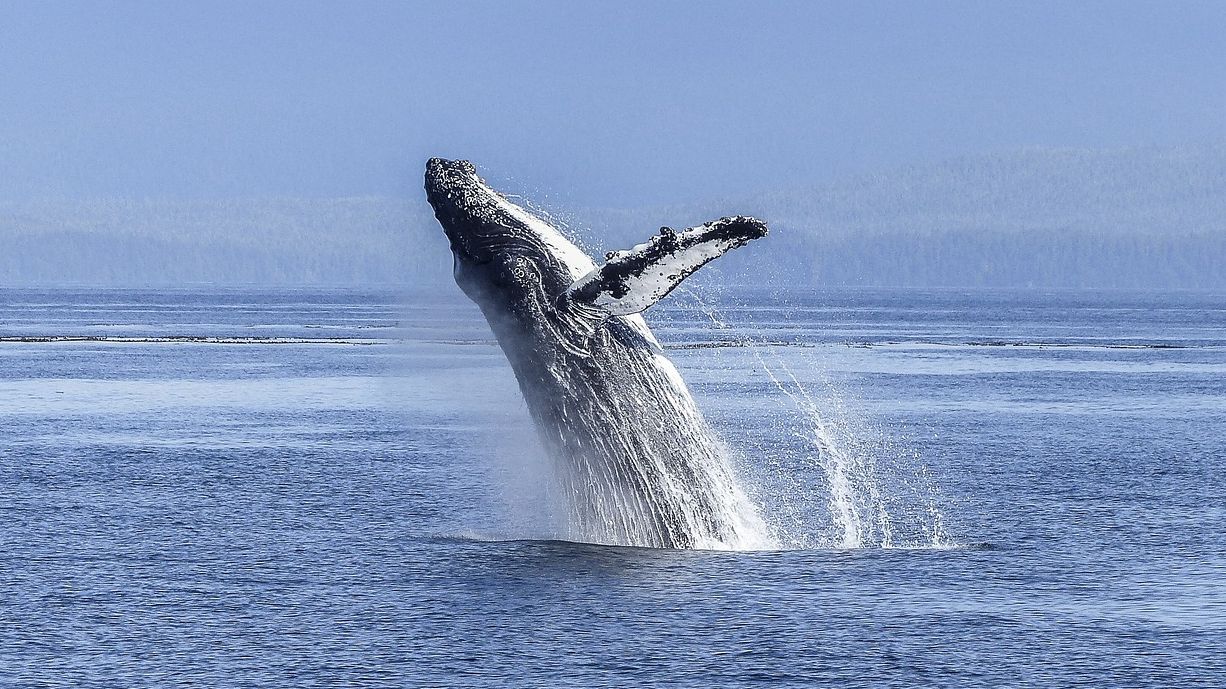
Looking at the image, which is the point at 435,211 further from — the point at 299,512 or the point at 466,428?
the point at 466,428

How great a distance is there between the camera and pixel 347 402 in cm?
4103

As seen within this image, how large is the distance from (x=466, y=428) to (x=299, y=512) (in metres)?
14.9

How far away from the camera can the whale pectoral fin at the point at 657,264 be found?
550 inches

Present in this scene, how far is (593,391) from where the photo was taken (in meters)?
15.7

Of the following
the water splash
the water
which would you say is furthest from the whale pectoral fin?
the water

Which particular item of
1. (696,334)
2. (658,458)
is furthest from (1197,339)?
(658,458)

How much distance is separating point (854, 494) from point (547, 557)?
Result: 778cm

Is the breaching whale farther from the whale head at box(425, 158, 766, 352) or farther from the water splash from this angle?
the water splash

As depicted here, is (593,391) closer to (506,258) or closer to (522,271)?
(522,271)

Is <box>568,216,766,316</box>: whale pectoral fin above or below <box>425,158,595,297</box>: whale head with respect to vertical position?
below

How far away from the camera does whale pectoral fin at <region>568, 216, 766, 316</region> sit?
14.0 m

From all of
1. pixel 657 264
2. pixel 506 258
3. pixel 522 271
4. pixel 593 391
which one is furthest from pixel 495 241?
pixel 657 264

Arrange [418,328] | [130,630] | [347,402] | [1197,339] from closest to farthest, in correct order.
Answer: [130,630]
[418,328]
[347,402]
[1197,339]

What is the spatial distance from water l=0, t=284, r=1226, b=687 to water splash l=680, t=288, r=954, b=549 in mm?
89
